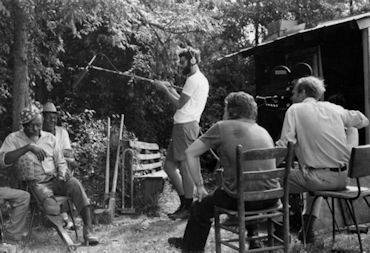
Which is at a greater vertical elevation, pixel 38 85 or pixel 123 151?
pixel 38 85

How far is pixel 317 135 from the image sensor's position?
15.1ft

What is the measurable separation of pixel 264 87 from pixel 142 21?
554 cm

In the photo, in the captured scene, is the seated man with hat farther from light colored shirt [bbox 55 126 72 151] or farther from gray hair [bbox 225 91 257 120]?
gray hair [bbox 225 91 257 120]

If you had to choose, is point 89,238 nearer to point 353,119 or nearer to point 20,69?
point 20,69

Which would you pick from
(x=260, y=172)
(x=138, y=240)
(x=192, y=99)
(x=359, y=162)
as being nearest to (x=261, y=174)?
(x=260, y=172)

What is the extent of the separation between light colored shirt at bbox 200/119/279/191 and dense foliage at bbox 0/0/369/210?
2040 millimetres

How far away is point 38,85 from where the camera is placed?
29.5 ft

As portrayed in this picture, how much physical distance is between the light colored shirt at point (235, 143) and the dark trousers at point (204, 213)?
0.12 m

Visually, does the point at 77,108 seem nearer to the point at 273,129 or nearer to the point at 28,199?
the point at 273,129

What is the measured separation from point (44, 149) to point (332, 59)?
19.7 feet

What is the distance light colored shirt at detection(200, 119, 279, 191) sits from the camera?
406cm

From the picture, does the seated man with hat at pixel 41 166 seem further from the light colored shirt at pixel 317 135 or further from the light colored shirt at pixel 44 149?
the light colored shirt at pixel 317 135

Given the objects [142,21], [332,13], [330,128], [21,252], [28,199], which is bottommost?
[21,252]

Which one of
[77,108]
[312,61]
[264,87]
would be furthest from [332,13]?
[77,108]
